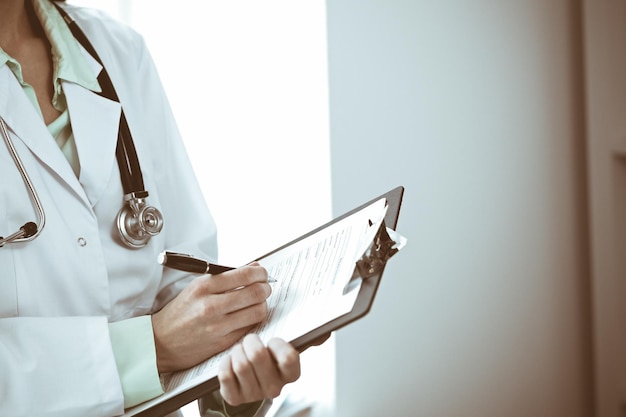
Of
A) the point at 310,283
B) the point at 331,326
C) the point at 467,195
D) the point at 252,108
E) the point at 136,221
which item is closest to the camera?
the point at 331,326

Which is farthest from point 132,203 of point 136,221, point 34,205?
point 34,205

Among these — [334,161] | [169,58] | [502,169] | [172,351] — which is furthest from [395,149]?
[172,351]

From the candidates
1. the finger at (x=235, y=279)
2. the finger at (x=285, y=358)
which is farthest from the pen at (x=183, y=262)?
the finger at (x=285, y=358)

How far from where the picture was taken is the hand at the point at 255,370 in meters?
0.60

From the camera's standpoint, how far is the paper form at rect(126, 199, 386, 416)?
0.62 meters

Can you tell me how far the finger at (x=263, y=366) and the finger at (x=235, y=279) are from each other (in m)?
0.10

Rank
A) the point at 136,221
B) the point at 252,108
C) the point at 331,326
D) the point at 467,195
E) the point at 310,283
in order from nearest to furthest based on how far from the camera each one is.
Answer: the point at 331,326 < the point at 310,283 < the point at 136,221 < the point at 252,108 < the point at 467,195

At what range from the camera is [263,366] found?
1.99ft

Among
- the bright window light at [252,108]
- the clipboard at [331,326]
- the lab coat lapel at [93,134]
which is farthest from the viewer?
the bright window light at [252,108]

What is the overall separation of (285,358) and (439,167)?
1.02 metres

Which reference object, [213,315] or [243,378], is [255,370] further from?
[213,315]

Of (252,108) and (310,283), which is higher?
(252,108)

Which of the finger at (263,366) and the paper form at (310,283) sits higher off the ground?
the paper form at (310,283)

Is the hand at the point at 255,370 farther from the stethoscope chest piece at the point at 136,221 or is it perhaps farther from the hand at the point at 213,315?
the stethoscope chest piece at the point at 136,221
